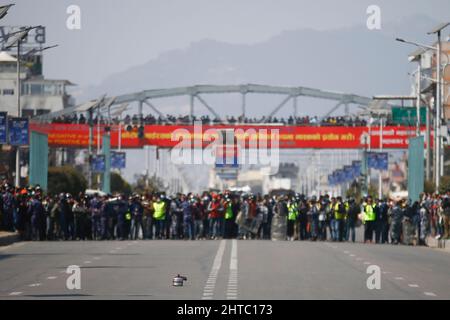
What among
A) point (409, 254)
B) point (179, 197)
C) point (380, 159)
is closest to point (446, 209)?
point (409, 254)

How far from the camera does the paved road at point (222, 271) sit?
21875mm

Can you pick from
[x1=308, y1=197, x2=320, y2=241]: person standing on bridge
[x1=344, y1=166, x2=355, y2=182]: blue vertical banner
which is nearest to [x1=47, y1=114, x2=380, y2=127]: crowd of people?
[x1=344, y1=166, x2=355, y2=182]: blue vertical banner

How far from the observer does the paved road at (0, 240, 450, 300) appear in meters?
21.9

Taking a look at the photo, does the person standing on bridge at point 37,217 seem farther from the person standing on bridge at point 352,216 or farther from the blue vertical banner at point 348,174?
the blue vertical banner at point 348,174

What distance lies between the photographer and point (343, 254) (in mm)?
37062

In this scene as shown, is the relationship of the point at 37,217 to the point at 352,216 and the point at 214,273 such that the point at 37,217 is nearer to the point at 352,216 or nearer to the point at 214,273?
the point at 352,216

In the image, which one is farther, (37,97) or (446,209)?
(37,97)

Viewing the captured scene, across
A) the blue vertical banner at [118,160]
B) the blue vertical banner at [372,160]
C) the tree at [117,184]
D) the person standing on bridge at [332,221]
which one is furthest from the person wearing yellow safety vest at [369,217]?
the tree at [117,184]

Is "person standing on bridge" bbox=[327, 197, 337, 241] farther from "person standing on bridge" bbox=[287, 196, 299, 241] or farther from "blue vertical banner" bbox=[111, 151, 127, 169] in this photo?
"blue vertical banner" bbox=[111, 151, 127, 169]

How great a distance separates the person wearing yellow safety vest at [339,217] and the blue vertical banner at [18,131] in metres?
13.3

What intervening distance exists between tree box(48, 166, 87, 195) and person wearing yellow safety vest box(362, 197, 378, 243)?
40957mm
